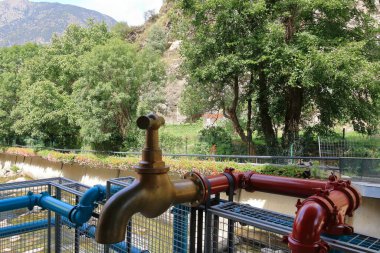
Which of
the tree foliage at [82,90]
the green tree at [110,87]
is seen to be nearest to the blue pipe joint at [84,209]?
the tree foliage at [82,90]

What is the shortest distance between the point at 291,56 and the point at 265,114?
3.55 metres

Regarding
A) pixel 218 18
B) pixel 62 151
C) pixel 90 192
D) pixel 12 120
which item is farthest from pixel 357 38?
pixel 12 120

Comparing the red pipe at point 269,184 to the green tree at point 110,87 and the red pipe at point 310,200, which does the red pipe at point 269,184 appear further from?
the green tree at point 110,87

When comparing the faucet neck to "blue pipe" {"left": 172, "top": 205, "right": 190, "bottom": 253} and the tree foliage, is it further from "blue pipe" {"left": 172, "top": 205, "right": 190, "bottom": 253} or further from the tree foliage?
the tree foliage

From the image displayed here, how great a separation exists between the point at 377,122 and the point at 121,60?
10801 mm

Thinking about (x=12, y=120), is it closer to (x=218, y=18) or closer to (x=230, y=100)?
(x=230, y=100)

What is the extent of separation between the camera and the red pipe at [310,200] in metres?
0.96

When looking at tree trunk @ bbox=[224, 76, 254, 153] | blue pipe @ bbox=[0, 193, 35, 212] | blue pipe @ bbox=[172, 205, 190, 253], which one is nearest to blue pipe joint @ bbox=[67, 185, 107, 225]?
blue pipe @ bbox=[0, 193, 35, 212]

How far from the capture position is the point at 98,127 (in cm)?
1501

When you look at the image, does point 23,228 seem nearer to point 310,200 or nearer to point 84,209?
→ point 84,209

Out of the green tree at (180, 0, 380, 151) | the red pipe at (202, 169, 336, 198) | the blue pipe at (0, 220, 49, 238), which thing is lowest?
the blue pipe at (0, 220, 49, 238)

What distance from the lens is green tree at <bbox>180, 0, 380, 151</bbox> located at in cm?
909

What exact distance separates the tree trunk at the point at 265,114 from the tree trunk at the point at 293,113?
0.60 meters

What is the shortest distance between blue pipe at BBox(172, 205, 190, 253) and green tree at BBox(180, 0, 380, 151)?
26.7 feet
